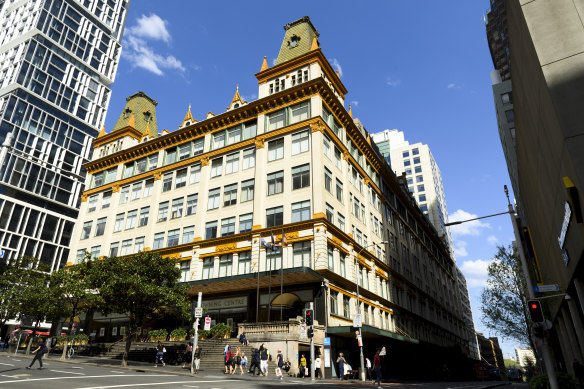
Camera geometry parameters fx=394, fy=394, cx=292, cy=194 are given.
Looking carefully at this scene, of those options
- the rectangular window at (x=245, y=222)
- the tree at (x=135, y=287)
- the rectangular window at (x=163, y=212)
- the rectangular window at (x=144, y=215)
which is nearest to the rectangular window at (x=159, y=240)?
the rectangular window at (x=163, y=212)

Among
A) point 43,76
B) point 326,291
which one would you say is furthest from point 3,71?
point 326,291

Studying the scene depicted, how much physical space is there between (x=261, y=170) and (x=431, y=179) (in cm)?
9830

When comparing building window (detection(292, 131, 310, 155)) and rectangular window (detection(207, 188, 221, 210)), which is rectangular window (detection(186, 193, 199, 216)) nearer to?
rectangular window (detection(207, 188, 221, 210))

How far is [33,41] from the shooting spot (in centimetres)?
9450

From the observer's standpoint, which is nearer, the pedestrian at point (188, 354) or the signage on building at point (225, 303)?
the pedestrian at point (188, 354)

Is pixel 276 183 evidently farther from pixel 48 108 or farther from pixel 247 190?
pixel 48 108

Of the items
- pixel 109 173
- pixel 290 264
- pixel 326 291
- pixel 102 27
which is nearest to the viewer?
pixel 326 291

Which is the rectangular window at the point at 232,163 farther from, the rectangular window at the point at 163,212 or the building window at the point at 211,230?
the rectangular window at the point at 163,212

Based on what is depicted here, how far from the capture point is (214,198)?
45.6 metres

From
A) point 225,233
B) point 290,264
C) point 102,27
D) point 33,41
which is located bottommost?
point 290,264

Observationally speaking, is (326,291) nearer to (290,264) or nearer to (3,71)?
(290,264)

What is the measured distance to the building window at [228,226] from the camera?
4234 cm

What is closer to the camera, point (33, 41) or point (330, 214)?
point (330, 214)

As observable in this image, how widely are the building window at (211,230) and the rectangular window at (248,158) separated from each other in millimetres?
7244
